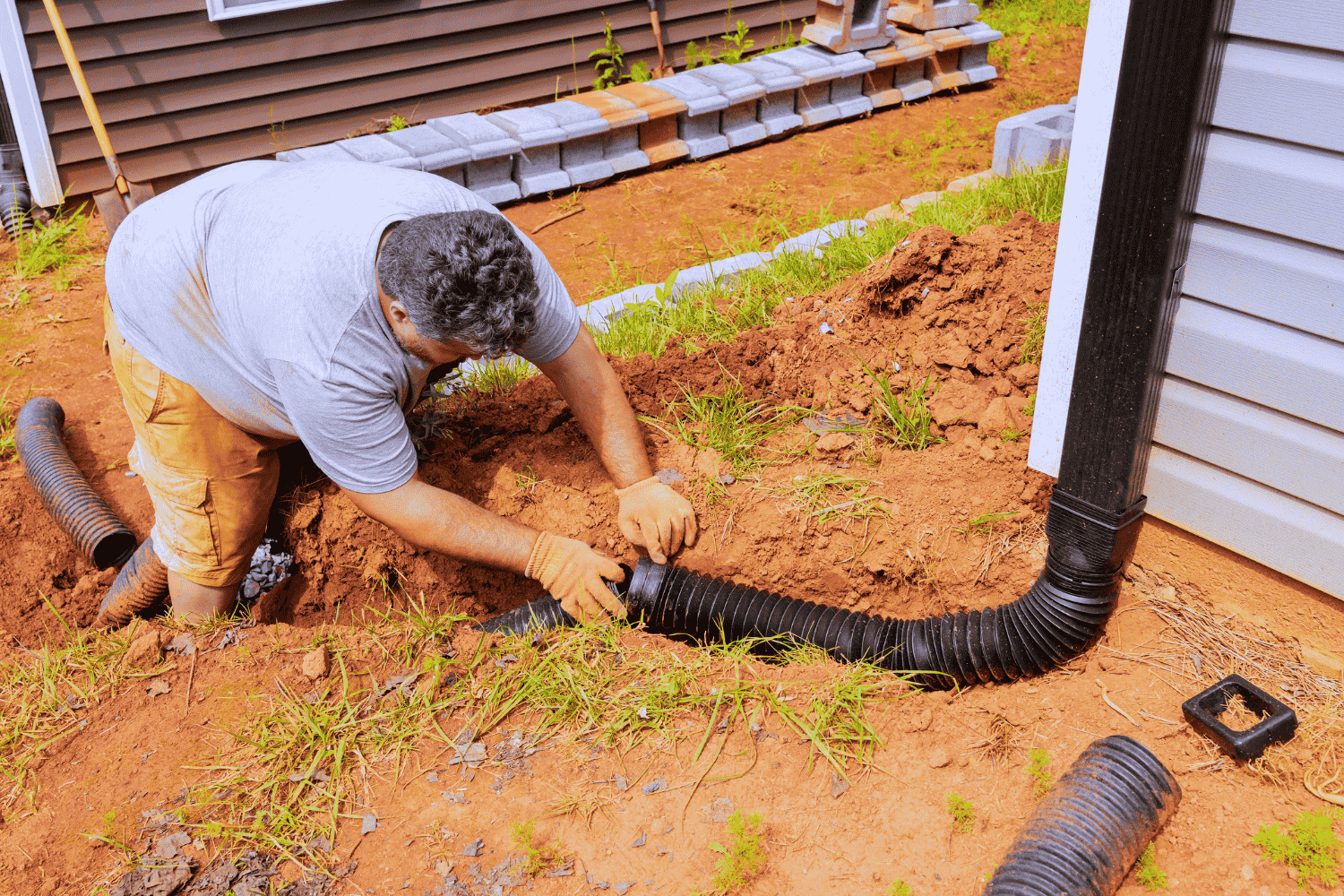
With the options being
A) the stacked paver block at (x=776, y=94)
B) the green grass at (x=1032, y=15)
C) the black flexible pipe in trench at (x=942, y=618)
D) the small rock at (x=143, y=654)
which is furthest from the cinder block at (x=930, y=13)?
the small rock at (x=143, y=654)

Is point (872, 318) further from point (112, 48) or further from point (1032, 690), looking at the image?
point (112, 48)

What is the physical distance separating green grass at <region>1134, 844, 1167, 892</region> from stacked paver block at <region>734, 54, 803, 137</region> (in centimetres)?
598

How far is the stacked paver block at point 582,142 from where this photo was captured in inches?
247

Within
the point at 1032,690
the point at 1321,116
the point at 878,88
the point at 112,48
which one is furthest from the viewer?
the point at 878,88

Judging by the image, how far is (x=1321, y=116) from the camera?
6.55 feet

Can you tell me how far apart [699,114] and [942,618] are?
4963 millimetres

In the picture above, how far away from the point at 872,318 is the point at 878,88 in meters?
4.74

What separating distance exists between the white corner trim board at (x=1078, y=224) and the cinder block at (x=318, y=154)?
4537mm

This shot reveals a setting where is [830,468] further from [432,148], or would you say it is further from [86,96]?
[86,96]

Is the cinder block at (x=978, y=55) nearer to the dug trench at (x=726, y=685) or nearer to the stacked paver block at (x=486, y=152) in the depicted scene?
the stacked paver block at (x=486, y=152)

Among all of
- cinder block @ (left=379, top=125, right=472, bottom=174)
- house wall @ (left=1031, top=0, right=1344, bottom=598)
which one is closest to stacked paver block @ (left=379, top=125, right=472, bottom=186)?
cinder block @ (left=379, top=125, right=472, bottom=174)

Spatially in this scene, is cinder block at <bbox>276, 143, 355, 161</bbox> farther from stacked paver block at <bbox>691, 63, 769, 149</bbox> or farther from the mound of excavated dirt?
the mound of excavated dirt

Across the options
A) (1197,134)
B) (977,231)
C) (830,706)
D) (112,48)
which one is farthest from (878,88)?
(830,706)

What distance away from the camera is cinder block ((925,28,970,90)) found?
7.67m
